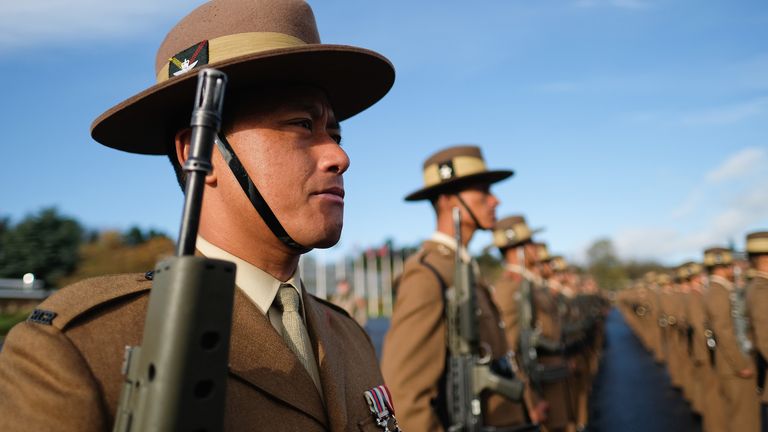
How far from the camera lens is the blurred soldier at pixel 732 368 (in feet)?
27.6

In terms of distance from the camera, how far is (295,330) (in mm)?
1652

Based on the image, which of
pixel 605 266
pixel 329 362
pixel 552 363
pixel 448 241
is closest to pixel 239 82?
pixel 329 362

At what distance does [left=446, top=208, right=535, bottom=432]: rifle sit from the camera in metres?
3.69

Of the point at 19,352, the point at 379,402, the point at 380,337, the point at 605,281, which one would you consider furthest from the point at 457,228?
the point at 605,281

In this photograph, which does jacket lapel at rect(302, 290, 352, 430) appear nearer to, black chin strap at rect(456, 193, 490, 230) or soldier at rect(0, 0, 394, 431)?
soldier at rect(0, 0, 394, 431)

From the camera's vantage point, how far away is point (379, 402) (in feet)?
6.02

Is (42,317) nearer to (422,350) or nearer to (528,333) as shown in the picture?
(422,350)

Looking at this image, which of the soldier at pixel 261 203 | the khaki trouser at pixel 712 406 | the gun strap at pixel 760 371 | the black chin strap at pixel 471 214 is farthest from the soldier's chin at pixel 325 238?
the khaki trouser at pixel 712 406

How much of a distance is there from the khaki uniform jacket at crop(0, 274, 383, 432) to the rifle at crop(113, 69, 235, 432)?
16 cm

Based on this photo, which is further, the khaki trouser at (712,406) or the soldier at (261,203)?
the khaki trouser at (712,406)

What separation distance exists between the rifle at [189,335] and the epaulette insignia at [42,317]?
281 mm

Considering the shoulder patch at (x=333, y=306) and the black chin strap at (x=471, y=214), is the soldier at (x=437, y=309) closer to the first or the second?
the black chin strap at (x=471, y=214)

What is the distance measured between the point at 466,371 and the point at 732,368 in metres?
6.73

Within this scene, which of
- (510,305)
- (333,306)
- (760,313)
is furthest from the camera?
(510,305)
